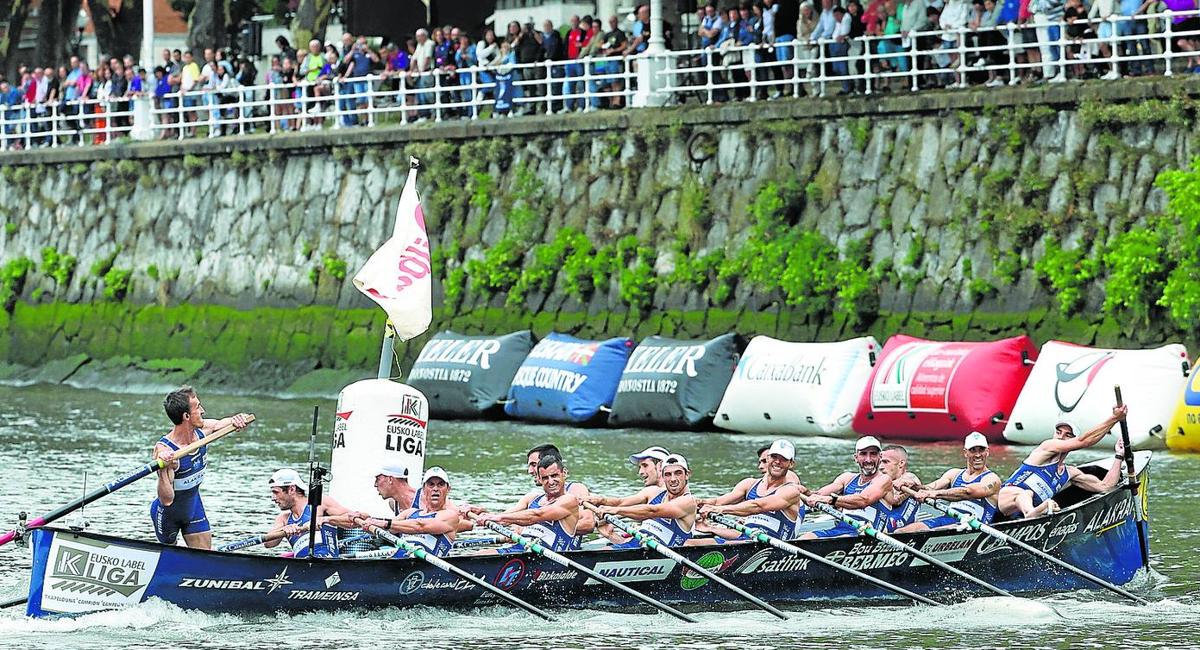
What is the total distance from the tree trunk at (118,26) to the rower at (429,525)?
3135cm

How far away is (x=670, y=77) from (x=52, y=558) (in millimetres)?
17683

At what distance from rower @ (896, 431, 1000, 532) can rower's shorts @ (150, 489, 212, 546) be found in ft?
17.9

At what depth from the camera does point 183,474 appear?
16625mm

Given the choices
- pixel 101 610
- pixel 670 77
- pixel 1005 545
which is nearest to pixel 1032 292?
pixel 670 77

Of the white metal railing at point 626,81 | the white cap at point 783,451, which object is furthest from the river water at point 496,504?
the white metal railing at point 626,81

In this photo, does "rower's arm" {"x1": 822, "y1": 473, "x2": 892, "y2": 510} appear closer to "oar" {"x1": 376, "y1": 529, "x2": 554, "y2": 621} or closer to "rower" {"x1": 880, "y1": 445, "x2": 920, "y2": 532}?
"rower" {"x1": 880, "y1": 445, "x2": 920, "y2": 532}

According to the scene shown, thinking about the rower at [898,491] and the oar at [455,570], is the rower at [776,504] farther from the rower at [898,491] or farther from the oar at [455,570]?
the oar at [455,570]

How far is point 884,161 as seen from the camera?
28953 mm

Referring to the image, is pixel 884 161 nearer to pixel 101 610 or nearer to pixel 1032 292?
pixel 1032 292

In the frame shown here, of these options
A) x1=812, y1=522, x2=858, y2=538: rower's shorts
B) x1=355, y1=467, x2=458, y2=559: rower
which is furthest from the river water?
x1=812, y1=522, x2=858, y2=538: rower's shorts

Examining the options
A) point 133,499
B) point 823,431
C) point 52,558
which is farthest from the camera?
point 823,431

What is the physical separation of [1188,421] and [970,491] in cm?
620

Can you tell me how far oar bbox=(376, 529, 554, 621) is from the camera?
53.8 ft

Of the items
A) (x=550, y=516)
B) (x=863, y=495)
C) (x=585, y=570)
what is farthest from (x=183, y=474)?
(x=863, y=495)
